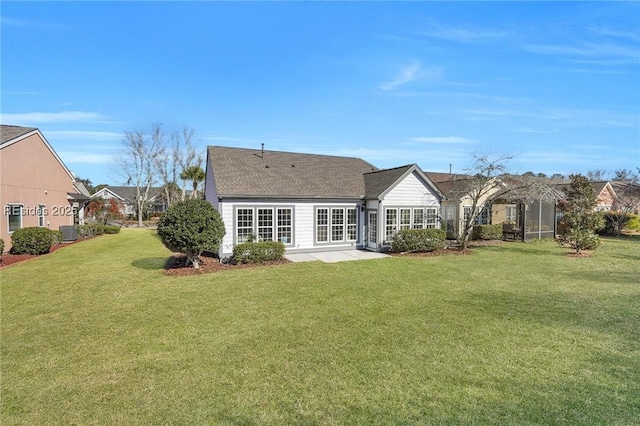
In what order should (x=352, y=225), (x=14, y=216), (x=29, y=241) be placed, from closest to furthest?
(x=29, y=241)
(x=14, y=216)
(x=352, y=225)

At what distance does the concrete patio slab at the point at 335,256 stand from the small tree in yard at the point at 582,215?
9840 millimetres

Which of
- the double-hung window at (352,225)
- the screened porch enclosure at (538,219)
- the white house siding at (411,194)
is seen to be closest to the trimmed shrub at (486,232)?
the screened porch enclosure at (538,219)

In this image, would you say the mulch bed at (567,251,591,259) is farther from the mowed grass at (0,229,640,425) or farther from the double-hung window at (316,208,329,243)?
the double-hung window at (316,208,329,243)

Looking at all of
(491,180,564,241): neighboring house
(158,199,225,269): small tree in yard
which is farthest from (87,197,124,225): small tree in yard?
(491,180,564,241): neighboring house

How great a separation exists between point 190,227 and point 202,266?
198cm

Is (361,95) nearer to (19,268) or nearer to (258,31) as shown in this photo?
(258,31)

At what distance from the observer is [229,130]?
31812 mm

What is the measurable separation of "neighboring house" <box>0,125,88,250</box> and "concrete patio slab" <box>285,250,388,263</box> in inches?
569

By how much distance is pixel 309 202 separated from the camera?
16.4 m

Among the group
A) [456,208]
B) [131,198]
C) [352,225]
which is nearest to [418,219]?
[352,225]

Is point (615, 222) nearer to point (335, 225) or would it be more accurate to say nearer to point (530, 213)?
point (530, 213)

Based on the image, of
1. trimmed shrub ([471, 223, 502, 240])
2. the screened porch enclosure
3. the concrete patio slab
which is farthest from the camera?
trimmed shrub ([471, 223, 502, 240])

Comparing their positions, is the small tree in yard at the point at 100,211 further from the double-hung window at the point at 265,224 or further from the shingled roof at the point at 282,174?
the double-hung window at the point at 265,224

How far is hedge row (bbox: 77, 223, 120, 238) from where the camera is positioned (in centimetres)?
2363
